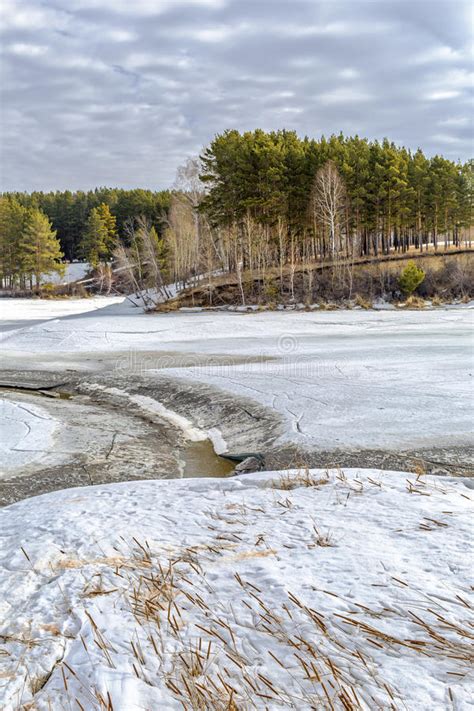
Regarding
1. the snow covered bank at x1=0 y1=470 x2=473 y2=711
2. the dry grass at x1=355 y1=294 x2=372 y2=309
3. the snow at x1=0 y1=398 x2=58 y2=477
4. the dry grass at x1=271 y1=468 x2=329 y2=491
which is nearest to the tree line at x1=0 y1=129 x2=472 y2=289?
the dry grass at x1=355 y1=294 x2=372 y2=309

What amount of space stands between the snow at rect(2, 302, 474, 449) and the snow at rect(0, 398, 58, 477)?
12.8 feet

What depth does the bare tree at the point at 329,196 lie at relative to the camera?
41469mm

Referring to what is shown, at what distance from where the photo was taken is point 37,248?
2431 inches

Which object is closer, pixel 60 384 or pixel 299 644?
pixel 299 644

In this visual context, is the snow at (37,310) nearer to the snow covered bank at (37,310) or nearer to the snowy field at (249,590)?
the snow covered bank at (37,310)

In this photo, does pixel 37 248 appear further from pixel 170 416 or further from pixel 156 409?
pixel 170 416

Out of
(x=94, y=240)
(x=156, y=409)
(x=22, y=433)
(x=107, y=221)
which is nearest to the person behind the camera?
(x=22, y=433)

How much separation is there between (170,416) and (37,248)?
56180 millimetres

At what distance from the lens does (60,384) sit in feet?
49.5

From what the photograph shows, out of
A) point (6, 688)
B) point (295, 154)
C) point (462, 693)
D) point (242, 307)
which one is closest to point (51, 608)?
point (6, 688)

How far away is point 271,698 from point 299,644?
464mm

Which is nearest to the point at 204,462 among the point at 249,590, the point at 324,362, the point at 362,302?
the point at 249,590

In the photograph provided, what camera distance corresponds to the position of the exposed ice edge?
388 inches

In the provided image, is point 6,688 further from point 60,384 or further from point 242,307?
point 242,307
